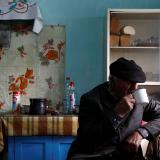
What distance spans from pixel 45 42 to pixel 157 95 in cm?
125

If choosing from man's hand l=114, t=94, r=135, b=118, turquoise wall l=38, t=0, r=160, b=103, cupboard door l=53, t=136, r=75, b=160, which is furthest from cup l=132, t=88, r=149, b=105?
turquoise wall l=38, t=0, r=160, b=103

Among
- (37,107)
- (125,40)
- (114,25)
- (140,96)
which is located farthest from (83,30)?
(140,96)

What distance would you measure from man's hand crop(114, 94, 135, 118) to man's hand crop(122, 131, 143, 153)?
0.12 metres

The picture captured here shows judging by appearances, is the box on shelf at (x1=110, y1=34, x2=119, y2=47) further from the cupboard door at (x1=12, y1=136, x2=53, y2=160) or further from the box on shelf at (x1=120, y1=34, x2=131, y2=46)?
the cupboard door at (x1=12, y1=136, x2=53, y2=160)

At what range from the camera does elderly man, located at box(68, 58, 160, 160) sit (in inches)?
63.3

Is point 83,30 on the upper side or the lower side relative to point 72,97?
upper

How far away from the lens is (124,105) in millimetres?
1610

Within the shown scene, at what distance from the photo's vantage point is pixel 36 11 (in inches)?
126

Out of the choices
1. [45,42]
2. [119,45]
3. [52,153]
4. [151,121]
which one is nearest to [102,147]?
[151,121]

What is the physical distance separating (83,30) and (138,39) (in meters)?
0.58

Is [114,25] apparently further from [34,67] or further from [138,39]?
[34,67]

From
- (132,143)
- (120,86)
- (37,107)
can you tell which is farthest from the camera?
(37,107)

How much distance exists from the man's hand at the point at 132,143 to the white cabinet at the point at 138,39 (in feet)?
5.00

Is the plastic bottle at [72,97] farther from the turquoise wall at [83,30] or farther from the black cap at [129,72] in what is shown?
the black cap at [129,72]
